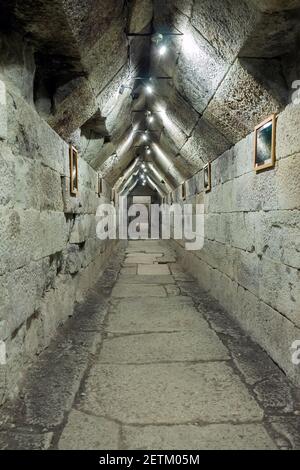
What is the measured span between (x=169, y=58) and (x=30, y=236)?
103 inches

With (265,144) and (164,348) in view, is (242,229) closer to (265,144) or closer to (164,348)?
(265,144)

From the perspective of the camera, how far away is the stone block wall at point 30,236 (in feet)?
6.54

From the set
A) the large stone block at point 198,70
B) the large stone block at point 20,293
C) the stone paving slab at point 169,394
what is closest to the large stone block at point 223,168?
the large stone block at point 198,70

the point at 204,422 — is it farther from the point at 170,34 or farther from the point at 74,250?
the point at 170,34

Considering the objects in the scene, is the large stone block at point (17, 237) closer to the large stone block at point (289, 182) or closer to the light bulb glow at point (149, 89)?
the large stone block at point (289, 182)

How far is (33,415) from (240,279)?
2379mm

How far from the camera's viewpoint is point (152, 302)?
4418 millimetres

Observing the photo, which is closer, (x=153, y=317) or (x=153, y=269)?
(x=153, y=317)

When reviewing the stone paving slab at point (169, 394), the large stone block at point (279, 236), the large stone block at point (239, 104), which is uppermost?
Result: the large stone block at point (239, 104)

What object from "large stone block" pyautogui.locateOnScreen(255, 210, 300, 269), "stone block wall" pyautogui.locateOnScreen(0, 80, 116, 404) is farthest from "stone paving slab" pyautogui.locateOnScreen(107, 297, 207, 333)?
"large stone block" pyautogui.locateOnScreen(255, 210, 300, 269)

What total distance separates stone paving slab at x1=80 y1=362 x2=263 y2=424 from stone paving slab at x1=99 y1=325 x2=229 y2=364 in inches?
5.0

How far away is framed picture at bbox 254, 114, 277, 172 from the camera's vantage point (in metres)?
2.52

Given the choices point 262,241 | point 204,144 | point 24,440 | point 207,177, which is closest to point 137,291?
point 207,177

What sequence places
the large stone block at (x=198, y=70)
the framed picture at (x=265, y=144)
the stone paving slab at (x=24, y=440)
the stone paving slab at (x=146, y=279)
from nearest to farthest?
the stone paving slab at (x=24, y=440), the framed picture at (x=265, y=144), the large stone block at (x=198, y=70), the stone paving slab at (x=146, y=279)
